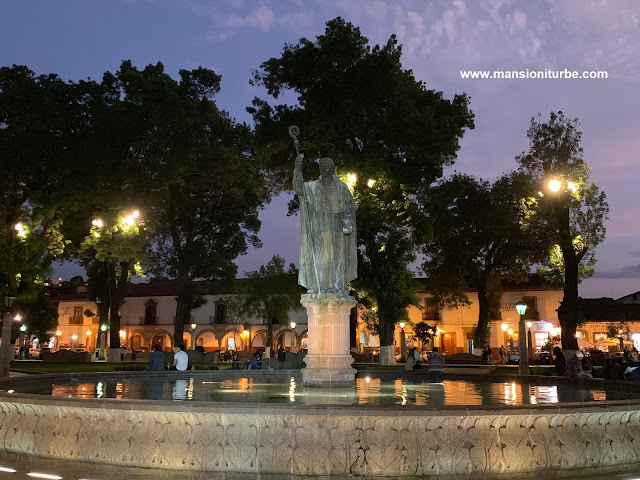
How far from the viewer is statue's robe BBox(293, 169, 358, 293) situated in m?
11.0

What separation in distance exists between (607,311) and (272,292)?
2982 cm

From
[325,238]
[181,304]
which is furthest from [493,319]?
[325,238]

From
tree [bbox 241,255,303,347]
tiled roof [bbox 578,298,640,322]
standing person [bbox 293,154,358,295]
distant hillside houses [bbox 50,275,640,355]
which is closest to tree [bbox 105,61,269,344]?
tree [bbox 241,255,303,347]

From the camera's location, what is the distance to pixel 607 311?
54375mm

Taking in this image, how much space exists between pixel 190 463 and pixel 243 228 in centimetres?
4085

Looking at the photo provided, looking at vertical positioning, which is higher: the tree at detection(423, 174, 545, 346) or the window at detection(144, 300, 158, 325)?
the tree at detection(423, 174, 545, 346)

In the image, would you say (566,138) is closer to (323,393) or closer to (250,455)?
(323,393)

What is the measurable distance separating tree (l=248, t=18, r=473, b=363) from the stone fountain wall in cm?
2290

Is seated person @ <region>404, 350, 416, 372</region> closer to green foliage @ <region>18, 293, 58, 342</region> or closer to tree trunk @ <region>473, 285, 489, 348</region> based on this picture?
tree trunk @ <region>473, 285, 489, 348</region>

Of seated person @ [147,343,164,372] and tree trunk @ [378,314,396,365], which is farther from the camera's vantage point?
tree trunk @ [378,314,396,365]

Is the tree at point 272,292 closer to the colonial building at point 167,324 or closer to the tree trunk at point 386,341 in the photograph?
the colonial building at point 167,324

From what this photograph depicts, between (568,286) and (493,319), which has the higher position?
(568,286)

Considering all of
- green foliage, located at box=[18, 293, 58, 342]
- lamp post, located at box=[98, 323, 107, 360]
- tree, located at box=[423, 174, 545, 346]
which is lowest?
lamp post, located at box=[98, 323, 107, 360]

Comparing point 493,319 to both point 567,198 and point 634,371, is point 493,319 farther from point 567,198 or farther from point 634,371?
point 634,371
